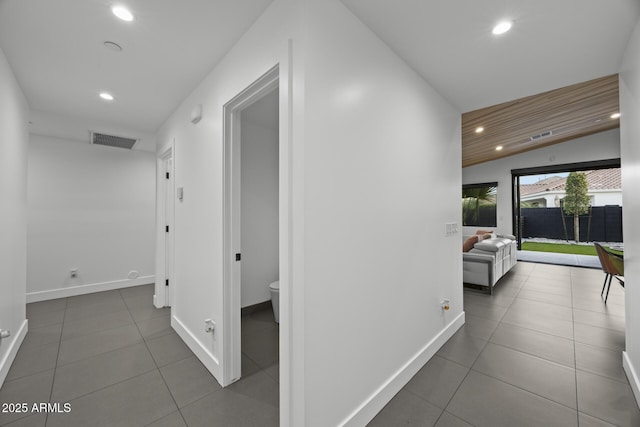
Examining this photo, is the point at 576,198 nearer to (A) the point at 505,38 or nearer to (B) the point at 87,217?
(A) the point at 505,38

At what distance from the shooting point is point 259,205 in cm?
360

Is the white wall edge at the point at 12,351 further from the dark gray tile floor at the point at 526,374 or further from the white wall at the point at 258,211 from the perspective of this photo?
the dark gray tile floor at the point at 526,374

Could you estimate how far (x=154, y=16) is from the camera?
1.58 metres

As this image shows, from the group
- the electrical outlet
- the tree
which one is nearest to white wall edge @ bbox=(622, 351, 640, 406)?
the electrical outlet

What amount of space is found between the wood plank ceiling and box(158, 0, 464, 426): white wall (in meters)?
1.85

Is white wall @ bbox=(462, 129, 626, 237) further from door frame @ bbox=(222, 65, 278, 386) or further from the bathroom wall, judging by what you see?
door frame @ bbox=(222, 65, 278, 386)

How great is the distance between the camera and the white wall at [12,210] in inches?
79.4

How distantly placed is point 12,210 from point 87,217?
89.7 inches

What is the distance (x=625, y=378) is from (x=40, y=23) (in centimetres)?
493

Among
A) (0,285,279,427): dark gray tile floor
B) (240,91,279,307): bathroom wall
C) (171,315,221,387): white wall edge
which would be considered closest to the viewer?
(0,285,279,427): dark gray tile floor

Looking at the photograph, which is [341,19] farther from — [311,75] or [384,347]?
[384,347]

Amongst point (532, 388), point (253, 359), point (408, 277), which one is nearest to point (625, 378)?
point (532, 388)

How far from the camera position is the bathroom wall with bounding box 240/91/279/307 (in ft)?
11.2

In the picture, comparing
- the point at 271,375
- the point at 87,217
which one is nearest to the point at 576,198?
the point at 271,375
